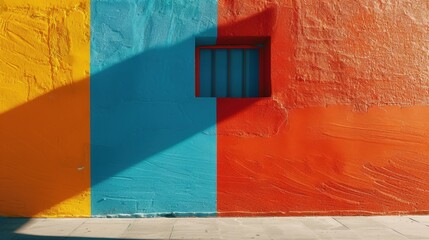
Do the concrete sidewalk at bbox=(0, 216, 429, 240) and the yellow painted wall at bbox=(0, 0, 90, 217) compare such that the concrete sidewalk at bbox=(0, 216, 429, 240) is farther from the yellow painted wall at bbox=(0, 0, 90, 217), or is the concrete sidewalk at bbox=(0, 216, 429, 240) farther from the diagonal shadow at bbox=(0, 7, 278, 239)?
the diagonal shadow at bbox=(0, 7, 278, 239)

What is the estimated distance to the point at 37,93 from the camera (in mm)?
6473

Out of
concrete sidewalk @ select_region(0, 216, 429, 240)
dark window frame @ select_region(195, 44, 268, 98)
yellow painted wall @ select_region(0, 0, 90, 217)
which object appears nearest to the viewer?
concrete sidewalk @ select_region(0, 216, 429, 240)

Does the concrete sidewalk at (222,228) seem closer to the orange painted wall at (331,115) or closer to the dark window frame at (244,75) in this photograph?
the orange painted wall at (331,115)

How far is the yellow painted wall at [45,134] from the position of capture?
6457mm

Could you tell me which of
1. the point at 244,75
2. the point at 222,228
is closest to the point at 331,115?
the point at 244,75

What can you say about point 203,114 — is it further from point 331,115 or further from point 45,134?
point 45,134

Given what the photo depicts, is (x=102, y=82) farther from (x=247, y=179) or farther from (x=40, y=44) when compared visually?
(x=247, y=179)

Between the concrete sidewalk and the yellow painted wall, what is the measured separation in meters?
Answer: 0.31

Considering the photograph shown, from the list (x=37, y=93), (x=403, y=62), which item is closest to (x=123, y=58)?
(x=37, y=93)

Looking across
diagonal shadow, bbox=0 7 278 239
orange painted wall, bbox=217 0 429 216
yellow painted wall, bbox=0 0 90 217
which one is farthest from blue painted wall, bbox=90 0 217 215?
orange painted wall, bbox=217 0 429 216

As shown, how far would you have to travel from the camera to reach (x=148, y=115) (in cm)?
651

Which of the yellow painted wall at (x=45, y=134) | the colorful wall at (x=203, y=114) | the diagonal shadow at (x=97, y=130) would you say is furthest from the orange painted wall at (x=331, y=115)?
the yellow painted wall at (x=45, y=134)

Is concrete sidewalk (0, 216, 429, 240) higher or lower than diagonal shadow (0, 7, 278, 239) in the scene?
lower

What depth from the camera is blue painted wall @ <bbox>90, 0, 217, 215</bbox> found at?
6477mm
